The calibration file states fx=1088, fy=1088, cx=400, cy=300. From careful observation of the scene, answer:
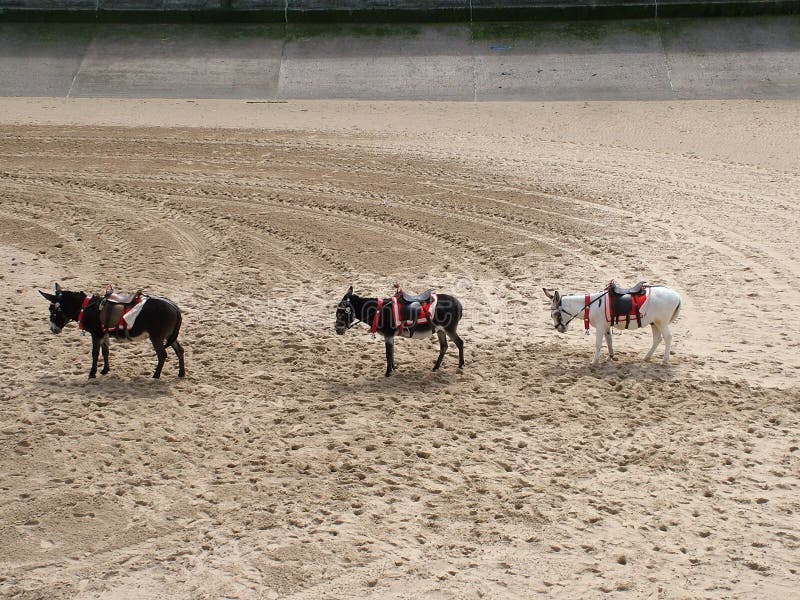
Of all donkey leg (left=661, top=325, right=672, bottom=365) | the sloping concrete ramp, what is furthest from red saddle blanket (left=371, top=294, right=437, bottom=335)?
the sloping concrete ramp

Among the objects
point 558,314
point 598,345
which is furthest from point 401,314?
point 598,345

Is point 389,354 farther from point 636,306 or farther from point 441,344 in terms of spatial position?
point 636,306

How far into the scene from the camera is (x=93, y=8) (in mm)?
27812

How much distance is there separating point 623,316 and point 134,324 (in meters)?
5.50

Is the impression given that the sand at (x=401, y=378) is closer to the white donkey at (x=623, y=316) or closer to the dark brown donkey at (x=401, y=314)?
the white donkey at (x=623, y=316)

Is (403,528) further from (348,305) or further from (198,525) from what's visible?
(348,305)

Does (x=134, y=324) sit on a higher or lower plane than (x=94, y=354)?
higher

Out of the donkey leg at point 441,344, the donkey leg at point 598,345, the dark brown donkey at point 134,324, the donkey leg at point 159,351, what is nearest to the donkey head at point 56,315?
the dark brown donkey at point 134,324

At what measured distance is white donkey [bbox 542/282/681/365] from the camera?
489 inches

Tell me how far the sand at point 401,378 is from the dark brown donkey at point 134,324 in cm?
40

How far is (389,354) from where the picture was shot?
12430 mm

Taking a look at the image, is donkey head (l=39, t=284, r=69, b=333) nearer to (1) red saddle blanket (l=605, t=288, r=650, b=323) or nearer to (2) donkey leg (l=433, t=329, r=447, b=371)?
(2) donkey leg (l=433, t=329, r=447, b=371)

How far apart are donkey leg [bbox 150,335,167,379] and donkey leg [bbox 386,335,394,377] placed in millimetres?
2519

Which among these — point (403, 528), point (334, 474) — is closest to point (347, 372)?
point (334, 474)
